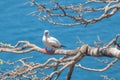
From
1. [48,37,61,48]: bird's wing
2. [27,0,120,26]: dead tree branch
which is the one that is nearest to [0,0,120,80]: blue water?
[48,37,61,48]: bird's wing

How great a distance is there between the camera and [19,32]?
11.8 m

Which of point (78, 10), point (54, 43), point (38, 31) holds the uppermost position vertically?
point (78, 10)

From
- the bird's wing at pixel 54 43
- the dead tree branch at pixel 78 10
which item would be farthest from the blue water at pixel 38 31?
the dead tree branch at pixel 78 10

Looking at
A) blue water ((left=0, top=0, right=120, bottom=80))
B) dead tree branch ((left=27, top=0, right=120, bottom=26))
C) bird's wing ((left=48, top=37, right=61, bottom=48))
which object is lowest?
blue water ((left=0, top=0, right=120, bottom=80))

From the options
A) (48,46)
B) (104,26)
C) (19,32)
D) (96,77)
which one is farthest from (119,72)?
(48,46)

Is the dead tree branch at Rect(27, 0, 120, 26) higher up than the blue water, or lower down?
higher up

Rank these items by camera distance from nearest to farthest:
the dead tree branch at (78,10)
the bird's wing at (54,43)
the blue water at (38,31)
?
the dead tree branch at (78,10) → the bird's wing at (54,43) → the blue water at (38,31)

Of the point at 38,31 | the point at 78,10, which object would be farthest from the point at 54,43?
the point at 38,31

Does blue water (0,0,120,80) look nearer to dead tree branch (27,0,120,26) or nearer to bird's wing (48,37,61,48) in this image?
bird's wing (48,37,61,48)

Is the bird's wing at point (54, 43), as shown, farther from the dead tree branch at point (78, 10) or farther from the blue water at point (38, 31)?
the blue water at point (38, 31)

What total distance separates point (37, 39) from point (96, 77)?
1.97 meters

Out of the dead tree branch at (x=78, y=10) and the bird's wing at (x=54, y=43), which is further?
the bird's wing at (x=54, y=43)

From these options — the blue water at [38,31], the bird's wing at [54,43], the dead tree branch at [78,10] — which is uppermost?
the dead tree branch at [78,10]

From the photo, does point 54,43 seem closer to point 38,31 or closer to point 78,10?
point 78,10
